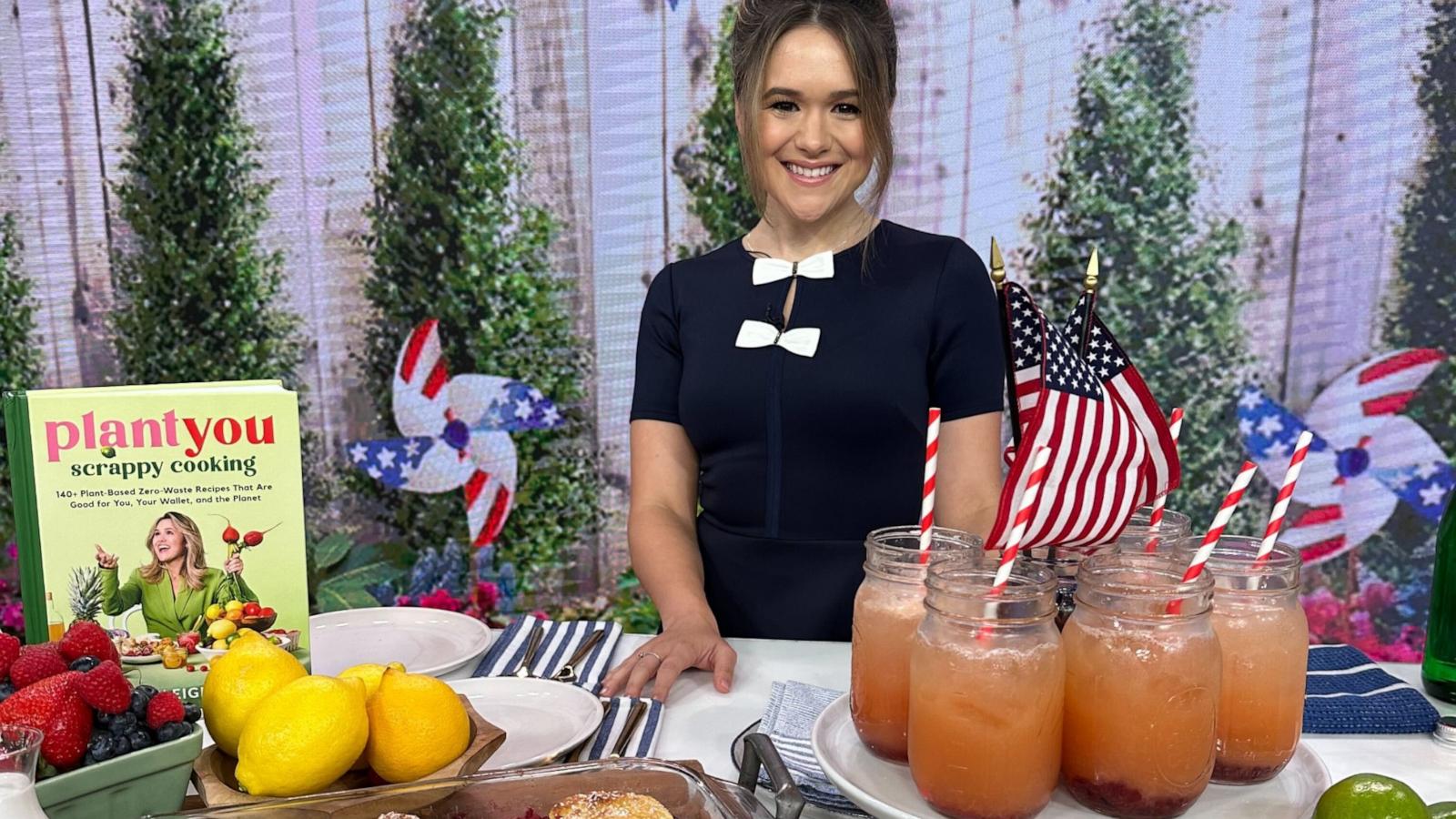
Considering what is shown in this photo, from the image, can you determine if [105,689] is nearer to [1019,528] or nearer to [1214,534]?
[1019,528]

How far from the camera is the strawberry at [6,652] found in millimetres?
953

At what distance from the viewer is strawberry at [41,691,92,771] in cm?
88

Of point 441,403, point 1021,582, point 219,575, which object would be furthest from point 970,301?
point 441,403

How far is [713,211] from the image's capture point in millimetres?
2969

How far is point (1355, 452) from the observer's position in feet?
9.57

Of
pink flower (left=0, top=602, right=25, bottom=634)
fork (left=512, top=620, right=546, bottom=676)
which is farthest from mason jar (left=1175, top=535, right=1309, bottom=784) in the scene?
pink flower (left=0, top=602, right=25, bottom=634)

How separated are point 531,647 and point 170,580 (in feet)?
1.64

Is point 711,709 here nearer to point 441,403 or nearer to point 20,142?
point 441,403

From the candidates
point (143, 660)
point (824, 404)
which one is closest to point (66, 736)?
point (143, 660)

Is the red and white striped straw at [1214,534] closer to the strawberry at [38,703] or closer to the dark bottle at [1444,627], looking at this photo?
the dark bottle at [1444,627]

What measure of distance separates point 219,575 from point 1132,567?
92 cm

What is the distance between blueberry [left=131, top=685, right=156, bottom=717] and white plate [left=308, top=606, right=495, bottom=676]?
1.45 feet

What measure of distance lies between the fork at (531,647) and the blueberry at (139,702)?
1.69 ft

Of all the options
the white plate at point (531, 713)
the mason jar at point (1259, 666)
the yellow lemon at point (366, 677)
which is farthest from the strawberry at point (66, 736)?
the mason jar at point (1259, 666)
